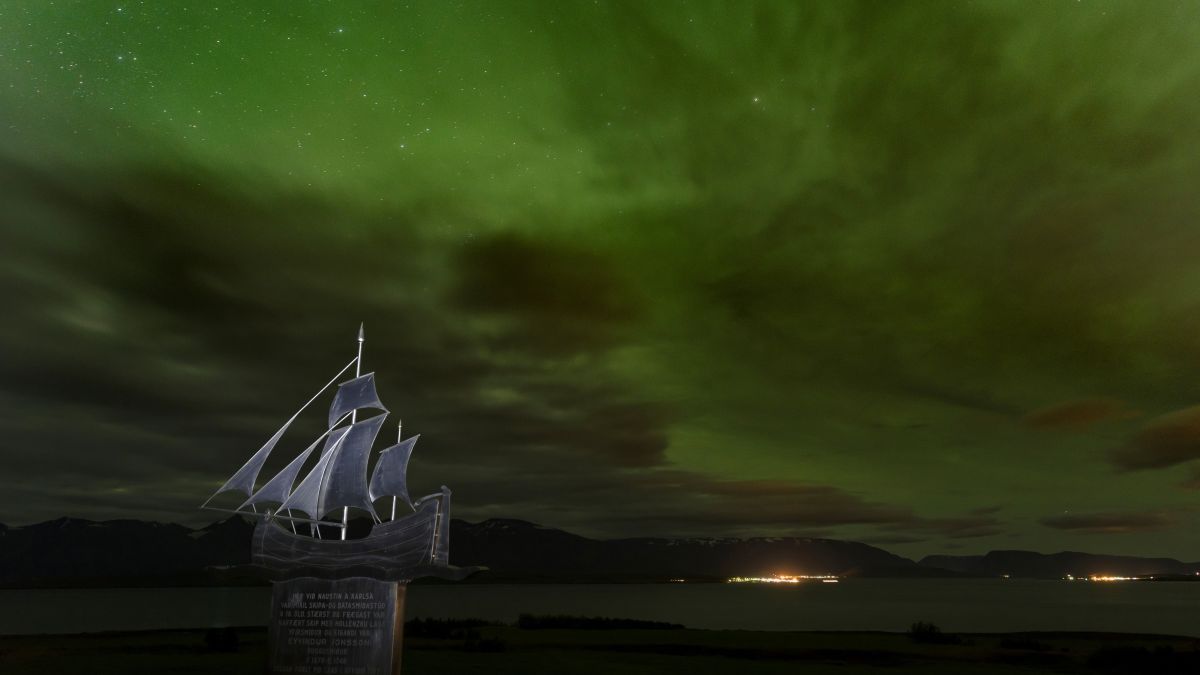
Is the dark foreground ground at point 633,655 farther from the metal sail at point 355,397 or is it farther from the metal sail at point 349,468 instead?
the metal sail at point 355,397

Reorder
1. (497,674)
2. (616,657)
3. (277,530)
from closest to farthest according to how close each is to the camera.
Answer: (277,530) → (497,674) → (616,657)

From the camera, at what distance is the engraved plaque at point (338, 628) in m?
21.4

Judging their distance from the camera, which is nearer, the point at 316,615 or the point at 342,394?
the point at 316,615

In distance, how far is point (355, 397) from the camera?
26719 millimetres

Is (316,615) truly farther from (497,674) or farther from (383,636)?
(497,674)

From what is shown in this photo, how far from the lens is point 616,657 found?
31078mm

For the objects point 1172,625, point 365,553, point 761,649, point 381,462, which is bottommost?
point 1172,625

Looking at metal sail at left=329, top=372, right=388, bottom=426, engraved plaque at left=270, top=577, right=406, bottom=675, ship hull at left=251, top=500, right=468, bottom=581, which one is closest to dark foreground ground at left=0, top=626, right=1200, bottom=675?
engraved plaque at left=270, top=577, right=406, bottom=675

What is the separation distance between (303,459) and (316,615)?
5.77 meters

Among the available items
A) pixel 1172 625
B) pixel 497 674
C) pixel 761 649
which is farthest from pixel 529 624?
pixel 1172 625

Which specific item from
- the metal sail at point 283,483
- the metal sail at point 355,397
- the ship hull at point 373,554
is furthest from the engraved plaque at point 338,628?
the metal sail at point 355,397

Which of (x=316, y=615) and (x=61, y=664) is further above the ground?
(x=316, y=615)

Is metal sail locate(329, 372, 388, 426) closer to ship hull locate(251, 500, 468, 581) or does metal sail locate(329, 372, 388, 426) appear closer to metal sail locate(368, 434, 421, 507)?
metal sail locate(368, 434, 421, 507)

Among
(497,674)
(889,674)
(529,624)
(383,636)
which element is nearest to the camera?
(383,636)
